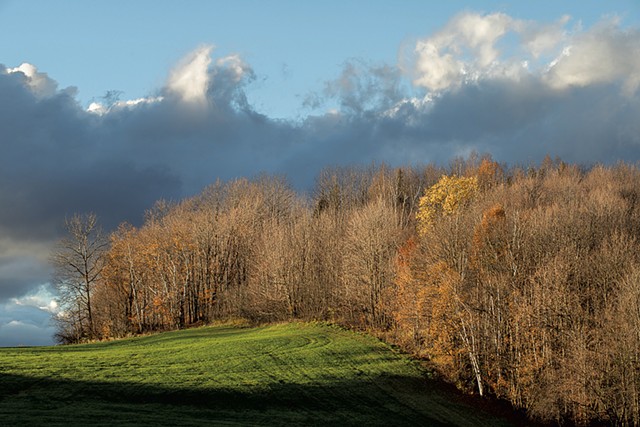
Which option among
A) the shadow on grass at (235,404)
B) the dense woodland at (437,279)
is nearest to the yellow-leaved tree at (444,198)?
the dense woodland at (437,279)

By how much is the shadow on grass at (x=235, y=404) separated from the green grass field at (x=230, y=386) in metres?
0.07

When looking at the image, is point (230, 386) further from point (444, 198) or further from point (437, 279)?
point (444, 198)

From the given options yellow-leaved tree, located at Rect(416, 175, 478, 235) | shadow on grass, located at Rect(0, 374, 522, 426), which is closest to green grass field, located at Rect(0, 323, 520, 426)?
shadow on grass, located at Rect(0, 374, 522, 426)

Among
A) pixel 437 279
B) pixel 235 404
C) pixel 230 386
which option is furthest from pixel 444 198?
pixel 235 404

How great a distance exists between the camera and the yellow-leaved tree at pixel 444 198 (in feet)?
331

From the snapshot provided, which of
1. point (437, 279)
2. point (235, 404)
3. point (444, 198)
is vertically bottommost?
point (235, 404)

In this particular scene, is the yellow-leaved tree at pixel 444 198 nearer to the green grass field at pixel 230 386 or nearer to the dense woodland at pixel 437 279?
the dense woodland at pixel 437 279

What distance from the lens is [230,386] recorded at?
45625 millimetres

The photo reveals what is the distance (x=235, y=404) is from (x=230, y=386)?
2.91 m

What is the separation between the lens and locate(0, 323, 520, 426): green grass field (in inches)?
1460

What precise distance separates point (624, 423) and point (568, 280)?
14506mm

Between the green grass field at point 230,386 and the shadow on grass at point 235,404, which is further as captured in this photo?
the green grass field at point 230,386

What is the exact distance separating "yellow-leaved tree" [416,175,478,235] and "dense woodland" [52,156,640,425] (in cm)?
35

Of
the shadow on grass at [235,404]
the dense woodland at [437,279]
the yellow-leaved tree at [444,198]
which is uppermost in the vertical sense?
the yellow-leaved tree at [444,198]
